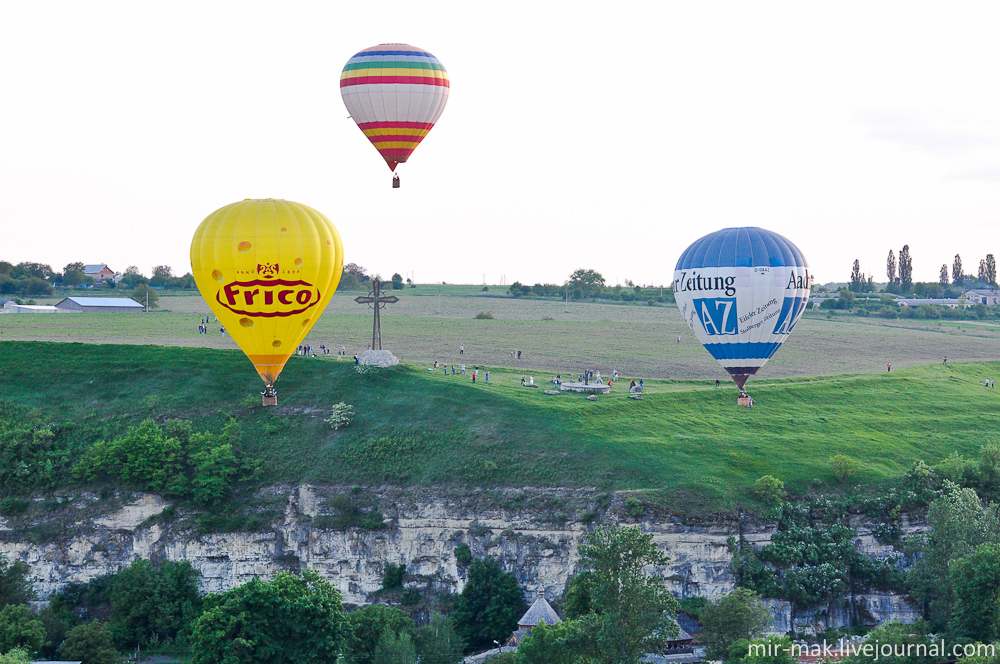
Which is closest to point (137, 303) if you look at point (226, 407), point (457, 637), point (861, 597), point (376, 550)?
point (226, 407)

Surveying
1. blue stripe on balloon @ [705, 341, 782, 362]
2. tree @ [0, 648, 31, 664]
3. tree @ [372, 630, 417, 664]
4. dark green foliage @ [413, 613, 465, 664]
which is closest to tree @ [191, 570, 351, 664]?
tree @ [372, 630, 417, 664]

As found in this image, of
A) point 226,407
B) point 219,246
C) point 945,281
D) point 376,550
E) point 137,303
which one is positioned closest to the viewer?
point 219,246

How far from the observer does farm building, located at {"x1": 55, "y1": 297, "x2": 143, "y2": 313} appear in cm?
11956

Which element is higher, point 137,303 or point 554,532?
point 137,303

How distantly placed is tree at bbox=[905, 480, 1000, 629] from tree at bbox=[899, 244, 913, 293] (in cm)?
12920

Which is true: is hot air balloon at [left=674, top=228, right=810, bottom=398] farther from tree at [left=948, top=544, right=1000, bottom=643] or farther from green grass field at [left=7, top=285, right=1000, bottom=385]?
green grass field at [left=7, top=285, right=1000, bottom=385]

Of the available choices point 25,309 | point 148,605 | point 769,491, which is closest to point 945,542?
point 769,491

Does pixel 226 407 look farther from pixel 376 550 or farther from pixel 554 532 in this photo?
pixel 554 532

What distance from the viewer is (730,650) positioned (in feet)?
153

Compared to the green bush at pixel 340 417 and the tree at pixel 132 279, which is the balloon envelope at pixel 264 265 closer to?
Result: the green bush at pixel 340 417

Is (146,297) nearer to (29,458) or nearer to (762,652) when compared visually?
(29,458)

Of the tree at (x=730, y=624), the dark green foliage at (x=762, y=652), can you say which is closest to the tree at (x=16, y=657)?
the tree at (x=730, y=624)

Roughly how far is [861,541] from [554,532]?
1584cm

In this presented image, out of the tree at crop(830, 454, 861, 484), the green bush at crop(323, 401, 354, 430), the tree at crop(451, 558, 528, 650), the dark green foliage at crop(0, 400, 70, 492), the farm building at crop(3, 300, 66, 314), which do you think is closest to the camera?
the tree at crop(451, 558, 528, 650)
